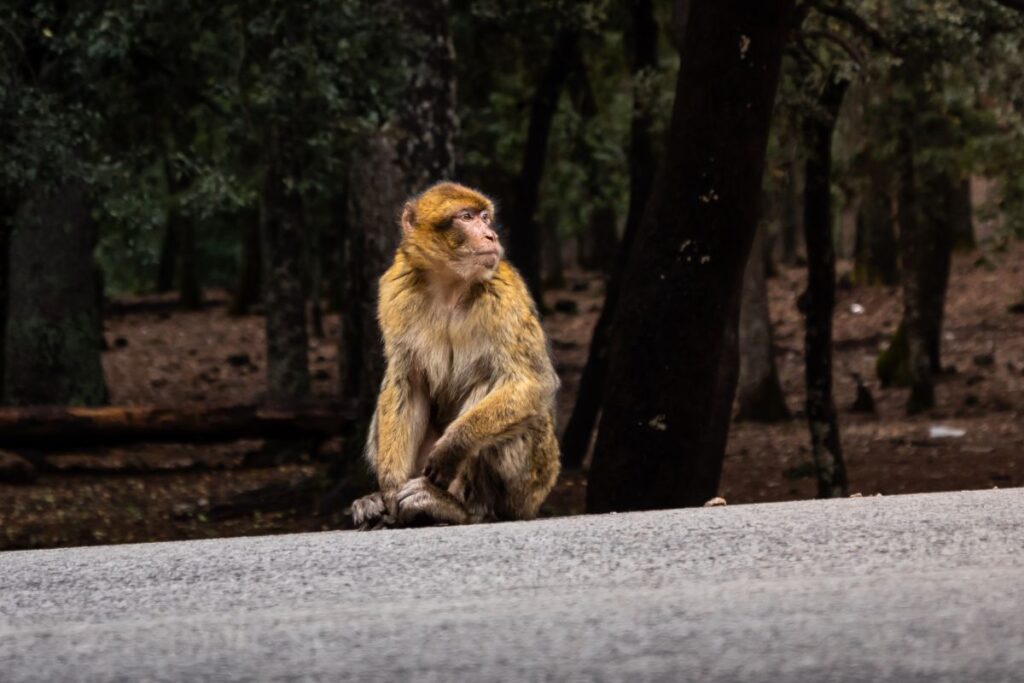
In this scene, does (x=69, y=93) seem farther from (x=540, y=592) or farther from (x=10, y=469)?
(x=540, y=592)

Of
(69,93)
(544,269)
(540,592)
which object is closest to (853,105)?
(69,93)

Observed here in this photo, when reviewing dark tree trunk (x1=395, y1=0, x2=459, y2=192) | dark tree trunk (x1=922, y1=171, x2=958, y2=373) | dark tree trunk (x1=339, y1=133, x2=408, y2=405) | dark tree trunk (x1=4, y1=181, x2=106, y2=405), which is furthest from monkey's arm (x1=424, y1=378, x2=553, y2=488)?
dark tree trunk (x1=922, y1=171, x2=958, y2=373)

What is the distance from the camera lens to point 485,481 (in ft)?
28.7

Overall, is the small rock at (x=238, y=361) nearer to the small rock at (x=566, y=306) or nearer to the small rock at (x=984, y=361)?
the small rock at (x=566, y=306)

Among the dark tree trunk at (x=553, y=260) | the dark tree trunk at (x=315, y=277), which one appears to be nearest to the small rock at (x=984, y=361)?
the dark tree trunk at (x=315, y=277)

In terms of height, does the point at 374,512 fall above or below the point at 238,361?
above

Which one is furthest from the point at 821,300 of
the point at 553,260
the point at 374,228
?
the point at 553,260

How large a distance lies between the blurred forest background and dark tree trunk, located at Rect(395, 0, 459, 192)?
2 centimetres

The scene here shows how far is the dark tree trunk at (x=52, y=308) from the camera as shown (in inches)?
879

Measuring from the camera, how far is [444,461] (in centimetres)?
846

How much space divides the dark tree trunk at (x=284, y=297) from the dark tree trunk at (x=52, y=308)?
2813 mm

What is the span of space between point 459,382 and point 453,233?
2.35ft

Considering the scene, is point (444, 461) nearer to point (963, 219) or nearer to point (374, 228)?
point (374, 228)

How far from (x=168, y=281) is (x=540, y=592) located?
145ft
